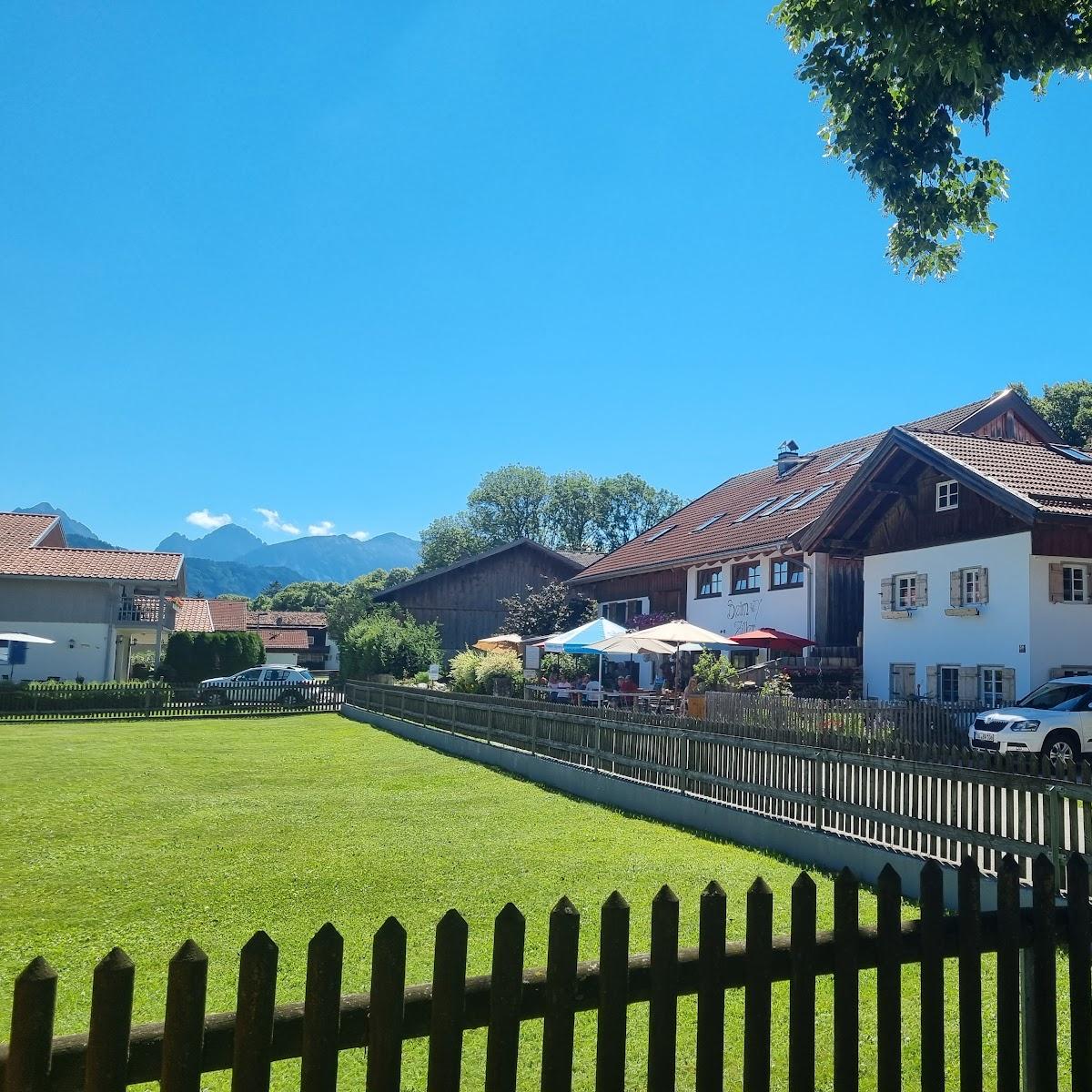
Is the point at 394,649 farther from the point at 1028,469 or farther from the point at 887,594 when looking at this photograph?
the point at 1028,469

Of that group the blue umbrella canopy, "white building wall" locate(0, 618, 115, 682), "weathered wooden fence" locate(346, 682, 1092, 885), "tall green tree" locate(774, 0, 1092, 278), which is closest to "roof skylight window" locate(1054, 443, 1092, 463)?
the blue umbrella canopy

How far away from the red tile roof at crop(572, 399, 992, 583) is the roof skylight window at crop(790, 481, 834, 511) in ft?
0.24

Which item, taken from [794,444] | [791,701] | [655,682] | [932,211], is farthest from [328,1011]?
[794,444]

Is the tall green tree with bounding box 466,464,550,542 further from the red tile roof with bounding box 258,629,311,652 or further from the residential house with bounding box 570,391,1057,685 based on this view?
the residential house with bounding box 570,391,1057,685

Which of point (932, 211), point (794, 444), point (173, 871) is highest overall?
point (794, 444)

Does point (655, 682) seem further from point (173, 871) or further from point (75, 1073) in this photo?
point (75, 1073)

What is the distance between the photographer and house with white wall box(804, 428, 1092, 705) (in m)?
19.2

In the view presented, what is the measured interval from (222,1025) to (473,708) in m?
17.1

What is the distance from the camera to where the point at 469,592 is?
1811 inches

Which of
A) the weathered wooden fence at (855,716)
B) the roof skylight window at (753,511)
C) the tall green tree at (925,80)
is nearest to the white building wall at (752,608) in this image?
the roof skylight window at (753,511)

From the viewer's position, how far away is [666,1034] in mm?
2682

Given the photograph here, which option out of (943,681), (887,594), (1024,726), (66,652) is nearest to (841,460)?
(887,594)

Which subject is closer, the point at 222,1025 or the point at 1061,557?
the point at 222,1025

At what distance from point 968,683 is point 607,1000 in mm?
20607
